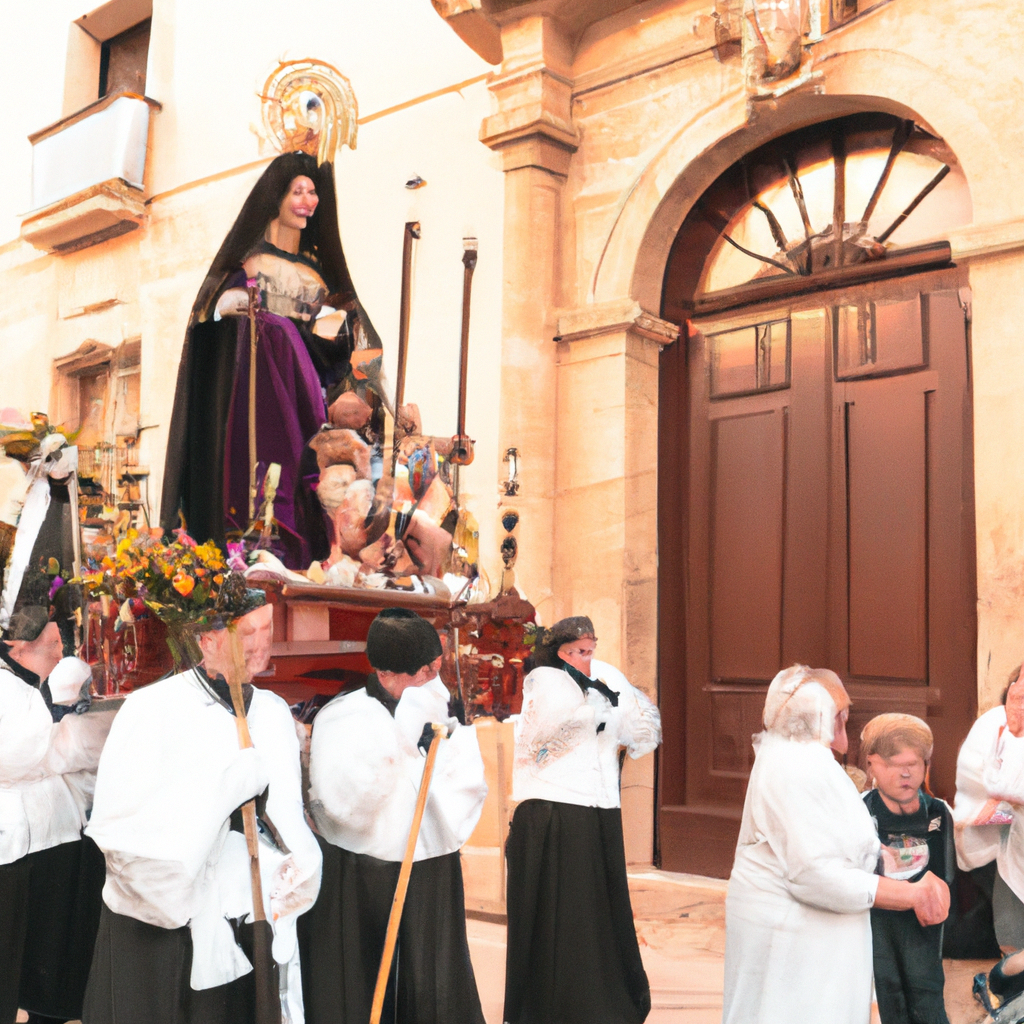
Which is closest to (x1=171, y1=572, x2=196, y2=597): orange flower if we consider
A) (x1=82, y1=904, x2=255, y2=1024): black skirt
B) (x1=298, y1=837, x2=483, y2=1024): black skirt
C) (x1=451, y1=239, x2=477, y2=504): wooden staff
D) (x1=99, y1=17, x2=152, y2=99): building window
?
(x1=298, y1=837, x2=483, y2=1024): black skirt

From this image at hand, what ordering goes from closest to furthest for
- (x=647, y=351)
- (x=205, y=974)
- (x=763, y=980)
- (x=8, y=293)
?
(x=205, y=974)
(x=763, y=980)
(x=647, y=351)
(x=8, y=293)

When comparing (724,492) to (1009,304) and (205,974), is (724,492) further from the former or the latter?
(205,974)

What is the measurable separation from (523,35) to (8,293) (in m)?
5.25

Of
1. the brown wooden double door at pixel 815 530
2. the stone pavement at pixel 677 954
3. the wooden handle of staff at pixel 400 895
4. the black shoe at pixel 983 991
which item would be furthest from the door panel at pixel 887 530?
the wooden handle of staff at pixel 400 895

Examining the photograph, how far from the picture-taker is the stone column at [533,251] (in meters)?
6.94

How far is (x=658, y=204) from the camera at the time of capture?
6754mm

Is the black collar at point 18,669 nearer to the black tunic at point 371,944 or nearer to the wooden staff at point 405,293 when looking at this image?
the black tunic at point 371,944

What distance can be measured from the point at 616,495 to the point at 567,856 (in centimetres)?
246

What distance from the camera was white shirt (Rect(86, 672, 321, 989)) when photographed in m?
2.98

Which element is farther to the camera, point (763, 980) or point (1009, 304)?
point (1009, 304)

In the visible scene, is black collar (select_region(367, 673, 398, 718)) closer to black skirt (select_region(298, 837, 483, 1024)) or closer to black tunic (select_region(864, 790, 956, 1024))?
black skirt (select_region(298, 837, 483, 1024))

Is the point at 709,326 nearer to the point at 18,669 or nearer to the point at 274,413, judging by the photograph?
the point at 274,413

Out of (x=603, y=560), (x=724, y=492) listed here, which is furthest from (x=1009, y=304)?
(x=603, y=560)

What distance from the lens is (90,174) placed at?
9.36 m
